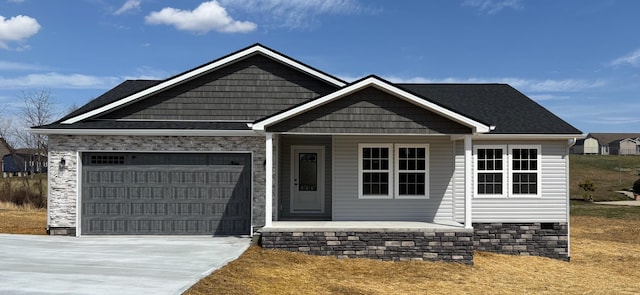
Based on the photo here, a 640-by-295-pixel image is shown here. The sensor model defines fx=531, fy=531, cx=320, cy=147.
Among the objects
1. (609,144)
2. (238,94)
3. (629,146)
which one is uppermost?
(609,144)

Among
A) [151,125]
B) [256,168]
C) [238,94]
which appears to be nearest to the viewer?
[256,168]

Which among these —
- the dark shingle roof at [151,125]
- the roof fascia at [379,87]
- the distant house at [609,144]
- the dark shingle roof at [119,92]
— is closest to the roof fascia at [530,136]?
the roof fascia at [379,87]

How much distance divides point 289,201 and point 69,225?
5.90m

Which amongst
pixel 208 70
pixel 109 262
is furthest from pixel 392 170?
pixel 109 262

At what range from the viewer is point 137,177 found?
13.9 m

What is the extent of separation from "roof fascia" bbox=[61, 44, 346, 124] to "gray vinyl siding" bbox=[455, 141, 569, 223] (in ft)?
14.6

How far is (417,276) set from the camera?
1089 cm

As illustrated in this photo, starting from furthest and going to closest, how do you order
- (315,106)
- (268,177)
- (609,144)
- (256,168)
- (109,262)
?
(609,144), (256,168), (268,177), (315,106), (109,262)

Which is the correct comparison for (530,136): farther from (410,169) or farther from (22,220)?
(22,220)

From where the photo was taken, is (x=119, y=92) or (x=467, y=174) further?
(x=119, y=92)

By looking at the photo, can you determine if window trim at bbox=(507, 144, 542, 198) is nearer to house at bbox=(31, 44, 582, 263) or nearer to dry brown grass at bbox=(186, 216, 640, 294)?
house at bbox=(31, 44, 582, 263)

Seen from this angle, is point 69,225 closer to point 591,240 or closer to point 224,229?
point 224,229

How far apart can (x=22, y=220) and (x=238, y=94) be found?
946 cm

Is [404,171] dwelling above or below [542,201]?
above
